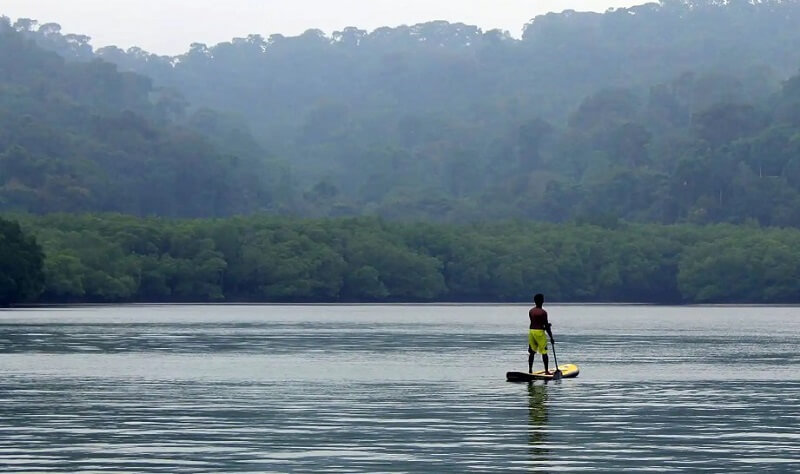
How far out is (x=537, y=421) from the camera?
3216 centimetres

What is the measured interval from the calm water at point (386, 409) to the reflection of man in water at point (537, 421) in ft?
0.15

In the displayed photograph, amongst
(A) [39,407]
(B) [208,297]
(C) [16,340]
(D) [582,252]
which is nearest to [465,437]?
(A) [39,407]

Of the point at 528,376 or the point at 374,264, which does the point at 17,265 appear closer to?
the point at 374,264

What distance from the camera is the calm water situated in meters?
26.0

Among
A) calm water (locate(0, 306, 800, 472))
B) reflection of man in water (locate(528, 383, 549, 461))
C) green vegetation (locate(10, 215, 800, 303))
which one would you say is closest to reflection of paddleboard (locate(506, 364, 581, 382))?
calm water (locate(0, 306, 800, 472))

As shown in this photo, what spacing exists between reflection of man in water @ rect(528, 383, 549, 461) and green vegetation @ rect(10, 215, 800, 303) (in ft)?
397

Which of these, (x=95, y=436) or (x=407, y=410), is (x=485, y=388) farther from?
(x=95, y=436)

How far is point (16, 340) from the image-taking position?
69000 millimetres

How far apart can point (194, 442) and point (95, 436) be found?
200 centimetres

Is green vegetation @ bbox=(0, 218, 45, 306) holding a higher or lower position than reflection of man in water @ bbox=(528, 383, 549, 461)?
higher

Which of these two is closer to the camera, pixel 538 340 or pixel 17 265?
pixel 538 340

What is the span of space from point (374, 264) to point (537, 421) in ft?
507

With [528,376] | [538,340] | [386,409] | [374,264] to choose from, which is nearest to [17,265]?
[374,264]

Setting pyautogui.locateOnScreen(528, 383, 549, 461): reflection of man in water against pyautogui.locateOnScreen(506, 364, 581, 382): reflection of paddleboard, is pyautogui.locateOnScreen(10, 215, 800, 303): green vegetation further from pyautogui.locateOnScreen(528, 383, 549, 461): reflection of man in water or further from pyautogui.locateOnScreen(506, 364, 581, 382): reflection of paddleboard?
pyautogui.locateOnScreen(528, 383, 549, 461): reflection of man in water
